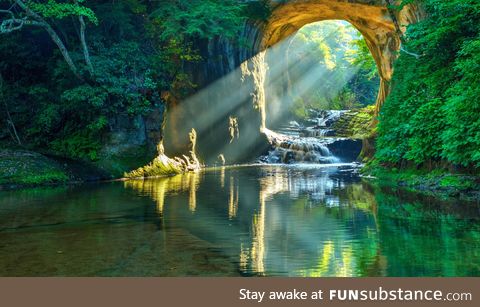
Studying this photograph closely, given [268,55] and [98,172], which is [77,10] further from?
[268,55]

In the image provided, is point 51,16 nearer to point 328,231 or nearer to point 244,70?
point 244,70

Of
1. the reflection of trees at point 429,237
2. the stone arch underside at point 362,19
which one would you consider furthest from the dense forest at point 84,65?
the reflection of trees at point 429,237

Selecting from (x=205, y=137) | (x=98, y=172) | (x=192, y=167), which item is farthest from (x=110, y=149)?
(x=205, y=137)

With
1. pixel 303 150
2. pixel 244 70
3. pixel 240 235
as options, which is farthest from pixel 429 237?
pixel 303 150

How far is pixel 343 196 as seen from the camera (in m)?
13.3

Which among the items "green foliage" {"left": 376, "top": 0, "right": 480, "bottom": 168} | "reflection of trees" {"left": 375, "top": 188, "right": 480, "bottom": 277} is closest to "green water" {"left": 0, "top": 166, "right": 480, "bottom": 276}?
"reflection of trees" {"left": 375, "top": 188, "right": 480, "bottom": 277}

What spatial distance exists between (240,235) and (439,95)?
9.55 meters

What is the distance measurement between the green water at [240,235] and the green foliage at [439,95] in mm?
1873

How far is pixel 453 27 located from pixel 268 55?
33.0 m

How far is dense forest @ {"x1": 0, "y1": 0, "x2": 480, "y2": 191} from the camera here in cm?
1392

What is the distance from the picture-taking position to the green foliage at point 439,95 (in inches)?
482

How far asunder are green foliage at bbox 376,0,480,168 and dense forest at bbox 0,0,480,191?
0.03 m

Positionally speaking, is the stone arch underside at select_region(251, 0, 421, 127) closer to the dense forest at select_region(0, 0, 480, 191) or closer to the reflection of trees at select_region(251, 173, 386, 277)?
the dense forest at select_region(0, 0, 480, 191)

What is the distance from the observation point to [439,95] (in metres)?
15.1
